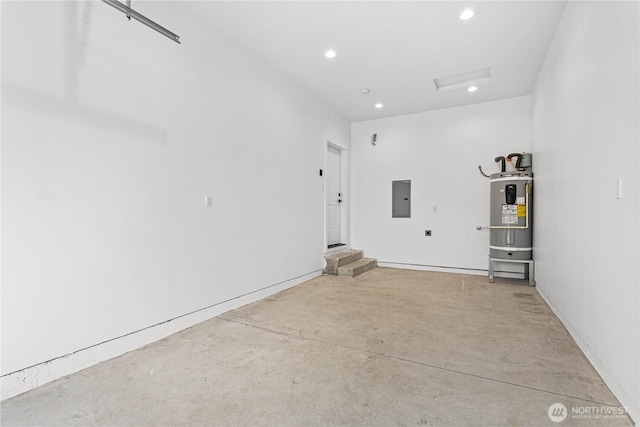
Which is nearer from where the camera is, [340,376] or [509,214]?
[340,376]

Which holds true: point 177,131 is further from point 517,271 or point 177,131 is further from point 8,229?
point 517,271

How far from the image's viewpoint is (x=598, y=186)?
81.2 inches

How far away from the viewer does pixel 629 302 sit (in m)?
1.63

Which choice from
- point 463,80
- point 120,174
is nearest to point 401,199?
point 463,80

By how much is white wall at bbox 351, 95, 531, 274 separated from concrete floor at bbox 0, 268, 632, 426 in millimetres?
2347

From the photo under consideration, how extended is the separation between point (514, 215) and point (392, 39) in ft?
10.0

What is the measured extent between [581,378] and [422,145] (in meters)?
4.50

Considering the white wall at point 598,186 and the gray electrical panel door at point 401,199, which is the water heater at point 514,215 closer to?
the white wall at point 598,186

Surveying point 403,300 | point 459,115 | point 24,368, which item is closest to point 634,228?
point 403,300

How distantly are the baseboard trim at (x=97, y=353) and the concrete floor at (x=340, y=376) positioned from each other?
0.06 metres

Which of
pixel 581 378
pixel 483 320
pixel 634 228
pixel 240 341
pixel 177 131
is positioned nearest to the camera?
pixel 634 228

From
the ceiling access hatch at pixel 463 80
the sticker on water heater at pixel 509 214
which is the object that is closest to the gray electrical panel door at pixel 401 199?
the sticker on water heater at pixel 509 214

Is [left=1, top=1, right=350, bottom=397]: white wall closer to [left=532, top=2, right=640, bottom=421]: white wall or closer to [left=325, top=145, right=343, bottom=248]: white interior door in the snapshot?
[left=325, top=145, right=343, bottom=248]: white interior door

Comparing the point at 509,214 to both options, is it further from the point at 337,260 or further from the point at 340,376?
the point at 340,376
